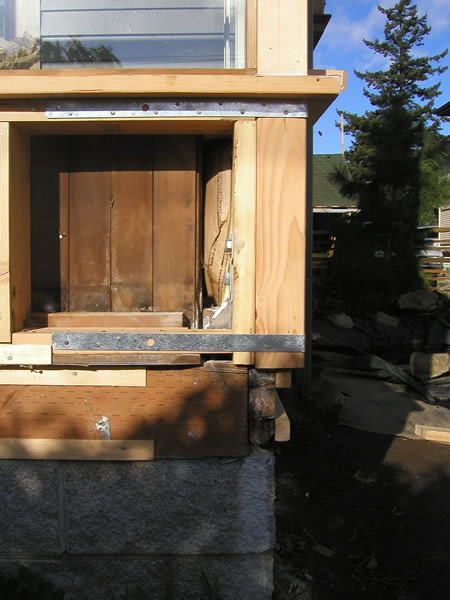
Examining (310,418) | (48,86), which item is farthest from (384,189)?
(48,86)

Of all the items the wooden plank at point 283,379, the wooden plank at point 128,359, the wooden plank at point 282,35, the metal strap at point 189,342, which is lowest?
the wooden plank at point 283,379

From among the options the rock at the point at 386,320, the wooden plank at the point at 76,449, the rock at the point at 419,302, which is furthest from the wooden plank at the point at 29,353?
the rock at the point at 419,302

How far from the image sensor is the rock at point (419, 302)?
13.7m

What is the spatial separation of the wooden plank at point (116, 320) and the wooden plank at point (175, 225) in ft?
0.39

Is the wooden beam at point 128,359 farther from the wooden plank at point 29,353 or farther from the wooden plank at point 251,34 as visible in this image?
the wooden plank at point 251,34

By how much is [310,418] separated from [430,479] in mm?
1514

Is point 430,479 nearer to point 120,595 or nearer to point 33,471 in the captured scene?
point 120,595

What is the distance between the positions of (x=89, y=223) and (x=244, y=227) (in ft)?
2.45

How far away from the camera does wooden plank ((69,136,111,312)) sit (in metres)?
2.48

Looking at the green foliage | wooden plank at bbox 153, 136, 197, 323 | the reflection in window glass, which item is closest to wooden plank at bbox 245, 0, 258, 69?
the reflection in window glass

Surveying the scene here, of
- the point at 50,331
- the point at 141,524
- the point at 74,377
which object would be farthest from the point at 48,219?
the point at 141,524

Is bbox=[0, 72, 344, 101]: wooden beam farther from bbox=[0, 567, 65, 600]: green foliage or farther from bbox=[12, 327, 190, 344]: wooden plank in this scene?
bbox=[0, 567, 65, 600]: green foliage

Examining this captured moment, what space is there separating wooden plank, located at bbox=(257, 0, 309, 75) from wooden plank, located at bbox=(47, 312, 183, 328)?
1.08 metres

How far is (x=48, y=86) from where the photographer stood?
2.13m
